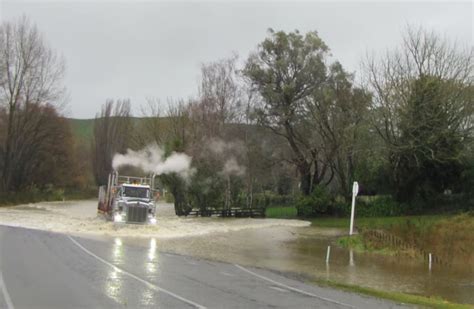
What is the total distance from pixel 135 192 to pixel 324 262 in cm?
1632

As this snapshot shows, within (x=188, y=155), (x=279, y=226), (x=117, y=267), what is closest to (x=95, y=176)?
(x=188, y=155)

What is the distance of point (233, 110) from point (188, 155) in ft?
41.2

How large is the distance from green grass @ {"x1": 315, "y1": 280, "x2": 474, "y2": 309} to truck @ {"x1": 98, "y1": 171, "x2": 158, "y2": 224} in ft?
59.9

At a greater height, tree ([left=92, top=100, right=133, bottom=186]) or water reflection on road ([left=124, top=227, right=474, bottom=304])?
tree ([left=92, top=100, right=133, bottom=186])

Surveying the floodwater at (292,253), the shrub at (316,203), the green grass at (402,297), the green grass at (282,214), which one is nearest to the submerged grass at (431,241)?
the floodwater at (292,253)

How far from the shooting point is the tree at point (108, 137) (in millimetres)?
97875

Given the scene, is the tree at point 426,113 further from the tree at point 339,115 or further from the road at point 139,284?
the road at point 139,284

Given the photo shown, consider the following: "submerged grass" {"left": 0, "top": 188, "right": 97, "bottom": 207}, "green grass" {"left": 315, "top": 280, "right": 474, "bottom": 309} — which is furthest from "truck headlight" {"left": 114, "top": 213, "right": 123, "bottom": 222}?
"submerged grass" {"left": 0, "top": 188, "right": 97, "bottom": 207}

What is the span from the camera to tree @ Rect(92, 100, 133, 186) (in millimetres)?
97875

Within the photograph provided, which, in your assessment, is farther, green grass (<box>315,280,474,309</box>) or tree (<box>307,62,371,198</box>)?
tree (<box>307,62,371,198</box>)

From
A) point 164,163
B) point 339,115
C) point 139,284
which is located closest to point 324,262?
point 139,284

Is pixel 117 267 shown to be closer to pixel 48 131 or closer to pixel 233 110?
pixel 233 110

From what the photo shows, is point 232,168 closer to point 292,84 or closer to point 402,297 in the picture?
Result: point 292,84

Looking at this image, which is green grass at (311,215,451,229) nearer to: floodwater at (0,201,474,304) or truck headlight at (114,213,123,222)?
floodwater at (0,201,474,304)
